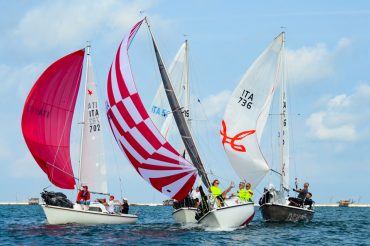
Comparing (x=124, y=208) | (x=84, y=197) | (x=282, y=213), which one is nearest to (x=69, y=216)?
(x=84, y=197)

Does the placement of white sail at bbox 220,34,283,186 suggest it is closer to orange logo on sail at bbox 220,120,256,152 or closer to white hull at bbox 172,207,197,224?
orange logo on sail at bbox 220,120,256,152

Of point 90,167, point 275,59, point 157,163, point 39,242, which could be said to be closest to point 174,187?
point 157,163

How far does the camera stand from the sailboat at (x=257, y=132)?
38.1m

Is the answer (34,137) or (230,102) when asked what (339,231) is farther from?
(34,137)

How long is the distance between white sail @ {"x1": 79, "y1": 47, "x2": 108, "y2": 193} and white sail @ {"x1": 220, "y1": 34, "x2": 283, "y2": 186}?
257 inches

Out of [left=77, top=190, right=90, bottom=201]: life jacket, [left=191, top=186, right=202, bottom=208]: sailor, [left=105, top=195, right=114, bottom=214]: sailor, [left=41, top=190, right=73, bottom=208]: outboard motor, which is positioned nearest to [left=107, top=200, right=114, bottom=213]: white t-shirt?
[left=105, top=195, right=114, bottom=214]: sailor

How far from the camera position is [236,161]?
1500 inches

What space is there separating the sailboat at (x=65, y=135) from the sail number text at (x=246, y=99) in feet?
25.3

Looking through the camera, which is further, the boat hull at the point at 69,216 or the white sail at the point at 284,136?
the white sail at the point at 284,136

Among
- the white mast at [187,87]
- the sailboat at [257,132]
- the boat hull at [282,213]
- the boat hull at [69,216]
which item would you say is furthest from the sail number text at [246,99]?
the boat hull at [69,216]

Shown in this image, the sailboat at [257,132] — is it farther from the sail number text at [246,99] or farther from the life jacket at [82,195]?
the life jacket at [82,195]

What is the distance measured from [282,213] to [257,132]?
460cm

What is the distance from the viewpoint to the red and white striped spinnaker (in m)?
29.7

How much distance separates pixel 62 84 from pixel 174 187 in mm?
10186
